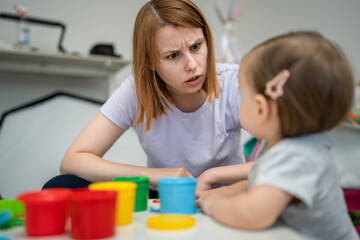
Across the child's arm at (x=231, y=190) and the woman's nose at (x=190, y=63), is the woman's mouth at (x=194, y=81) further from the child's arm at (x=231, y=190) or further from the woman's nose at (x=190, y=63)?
the child's arm at (x=231, y=190)

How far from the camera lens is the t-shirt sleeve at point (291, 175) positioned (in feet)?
1.52

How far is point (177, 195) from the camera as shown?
0.55 metres

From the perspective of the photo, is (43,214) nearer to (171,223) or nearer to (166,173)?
(171,223)

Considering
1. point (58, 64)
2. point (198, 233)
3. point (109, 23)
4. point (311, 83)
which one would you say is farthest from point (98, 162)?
point (109, 23)

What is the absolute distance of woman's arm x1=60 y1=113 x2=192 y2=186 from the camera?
0.84 metres

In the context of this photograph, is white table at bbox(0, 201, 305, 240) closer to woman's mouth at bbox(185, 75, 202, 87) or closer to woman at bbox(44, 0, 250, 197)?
woman at bbox(44, 0, 250, 197)

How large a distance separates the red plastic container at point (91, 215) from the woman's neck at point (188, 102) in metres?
0.66

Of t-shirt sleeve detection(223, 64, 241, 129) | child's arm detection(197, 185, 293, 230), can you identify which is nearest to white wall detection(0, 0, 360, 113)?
t-shirt sleeve detection(223, 64, 241, 129)

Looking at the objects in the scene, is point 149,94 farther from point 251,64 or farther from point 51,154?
point 51,154

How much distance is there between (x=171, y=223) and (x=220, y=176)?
38cm

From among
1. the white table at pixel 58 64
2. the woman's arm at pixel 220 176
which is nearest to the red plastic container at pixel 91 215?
the woman's arm at pixel 220 176

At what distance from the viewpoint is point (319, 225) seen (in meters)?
0.53

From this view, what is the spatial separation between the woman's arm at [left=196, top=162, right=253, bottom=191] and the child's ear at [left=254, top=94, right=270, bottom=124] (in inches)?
11.6

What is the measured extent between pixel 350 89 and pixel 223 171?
0.40 metres
